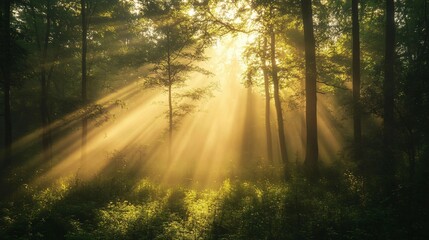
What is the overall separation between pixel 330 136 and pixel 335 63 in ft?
42.2

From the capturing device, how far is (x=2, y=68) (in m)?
18.2

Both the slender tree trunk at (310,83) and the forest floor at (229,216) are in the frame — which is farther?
the slender tree trunk at (310,83)

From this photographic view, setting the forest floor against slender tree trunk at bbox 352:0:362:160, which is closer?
the forest floor

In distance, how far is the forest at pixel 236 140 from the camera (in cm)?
969

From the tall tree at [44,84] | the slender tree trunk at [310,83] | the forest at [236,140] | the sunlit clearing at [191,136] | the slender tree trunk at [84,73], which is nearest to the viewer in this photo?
the forest at [236,140]

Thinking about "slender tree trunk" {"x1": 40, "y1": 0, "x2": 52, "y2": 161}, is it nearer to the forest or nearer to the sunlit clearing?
the forest

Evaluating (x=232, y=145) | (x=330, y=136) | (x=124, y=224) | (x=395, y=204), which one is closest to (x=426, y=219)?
(x=395, y=204)

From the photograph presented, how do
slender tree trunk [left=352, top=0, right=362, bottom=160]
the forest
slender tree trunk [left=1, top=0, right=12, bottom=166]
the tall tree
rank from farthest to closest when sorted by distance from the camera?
the tall tree, slender tree trunk [left=1, top=0, right=12, bottom=166], slender tree trunk [left=352, top=0, right=362, bottom=160], the forest

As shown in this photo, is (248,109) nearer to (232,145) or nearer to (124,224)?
(232,145)

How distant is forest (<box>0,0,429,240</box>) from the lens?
9688 millimetres

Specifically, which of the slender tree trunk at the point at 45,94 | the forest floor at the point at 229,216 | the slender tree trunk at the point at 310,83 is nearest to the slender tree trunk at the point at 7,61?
the slender tree trunk at the point at 45,94

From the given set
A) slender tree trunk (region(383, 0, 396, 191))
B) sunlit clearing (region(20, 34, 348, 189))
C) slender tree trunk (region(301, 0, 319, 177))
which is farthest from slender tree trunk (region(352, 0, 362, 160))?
sunlit clearing (region(20, 34, 348, 189))

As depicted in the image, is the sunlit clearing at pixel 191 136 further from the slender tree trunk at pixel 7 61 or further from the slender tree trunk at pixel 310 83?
the slender tree trunk at pixel 310 83

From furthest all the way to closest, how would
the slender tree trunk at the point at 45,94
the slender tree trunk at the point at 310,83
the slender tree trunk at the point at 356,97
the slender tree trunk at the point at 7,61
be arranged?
the slender tree trunk at the point at 45,94
the slender tree trunk at the point at 7,61
the slender tree trunk at the point at 356,97
the slender tree trunk at the point at 310,83
